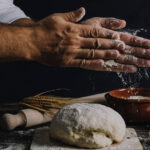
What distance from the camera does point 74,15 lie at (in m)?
1.32

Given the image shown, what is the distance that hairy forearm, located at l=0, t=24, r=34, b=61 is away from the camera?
135 centimetres

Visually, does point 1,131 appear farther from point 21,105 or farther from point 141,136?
point 141,136

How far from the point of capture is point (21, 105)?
1422mm

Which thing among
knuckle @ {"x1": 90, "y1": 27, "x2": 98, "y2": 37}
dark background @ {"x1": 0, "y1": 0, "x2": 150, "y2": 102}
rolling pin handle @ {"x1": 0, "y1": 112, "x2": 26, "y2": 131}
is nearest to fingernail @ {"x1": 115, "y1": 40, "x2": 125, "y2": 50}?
knuckle @ {"x1": 90, "y1": 27, "x2": 98, "y2": 37}

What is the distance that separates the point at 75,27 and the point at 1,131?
0.53m

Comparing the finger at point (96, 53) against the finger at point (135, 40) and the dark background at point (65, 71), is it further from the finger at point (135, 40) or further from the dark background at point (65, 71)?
the dark background at point (65, 71)

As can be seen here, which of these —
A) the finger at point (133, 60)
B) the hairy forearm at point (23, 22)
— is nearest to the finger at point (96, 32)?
the finger at point (133, 60)

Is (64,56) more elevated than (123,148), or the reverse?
(64,56)

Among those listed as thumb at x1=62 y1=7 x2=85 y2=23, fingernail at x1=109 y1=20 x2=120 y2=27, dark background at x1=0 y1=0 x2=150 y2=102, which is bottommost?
dark background at x1=0 y1=0 x2=150 y2=102

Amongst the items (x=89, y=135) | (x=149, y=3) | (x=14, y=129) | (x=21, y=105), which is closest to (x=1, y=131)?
(x=14, y=129)

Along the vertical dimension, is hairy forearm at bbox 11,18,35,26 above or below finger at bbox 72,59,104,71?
above

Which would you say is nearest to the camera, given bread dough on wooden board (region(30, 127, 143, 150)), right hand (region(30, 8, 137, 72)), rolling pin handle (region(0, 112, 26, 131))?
bread dough on wooden board (region(30, 127, 143, 150))

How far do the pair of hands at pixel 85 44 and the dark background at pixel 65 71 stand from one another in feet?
2.15

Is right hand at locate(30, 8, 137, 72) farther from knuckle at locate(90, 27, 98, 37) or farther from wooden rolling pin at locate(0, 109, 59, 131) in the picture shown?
wooden rolling pin at locate(0, 109, 59, 131)
